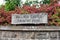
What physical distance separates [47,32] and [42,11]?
1.02 m

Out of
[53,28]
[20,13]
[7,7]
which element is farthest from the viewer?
[7,7]

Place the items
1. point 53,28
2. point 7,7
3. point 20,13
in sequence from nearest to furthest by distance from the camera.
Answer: point 53,28
point 20,13
point 7,7

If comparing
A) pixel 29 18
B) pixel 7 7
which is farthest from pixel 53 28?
pixel 7 7

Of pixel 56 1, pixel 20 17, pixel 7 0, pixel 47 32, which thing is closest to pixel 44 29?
pixel 47 32

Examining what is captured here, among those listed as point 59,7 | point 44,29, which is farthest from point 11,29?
point 59,7

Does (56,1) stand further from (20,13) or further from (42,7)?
(20,13)

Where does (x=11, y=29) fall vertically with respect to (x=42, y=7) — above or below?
below

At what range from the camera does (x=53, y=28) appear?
9578mm

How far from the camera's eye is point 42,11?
10375 mm

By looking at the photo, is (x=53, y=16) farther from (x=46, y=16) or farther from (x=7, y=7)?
(x=7, y=7)

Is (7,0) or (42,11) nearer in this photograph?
(42,11)

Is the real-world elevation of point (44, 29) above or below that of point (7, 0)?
below

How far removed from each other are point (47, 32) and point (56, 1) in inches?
67.7

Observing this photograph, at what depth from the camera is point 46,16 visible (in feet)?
31.8
